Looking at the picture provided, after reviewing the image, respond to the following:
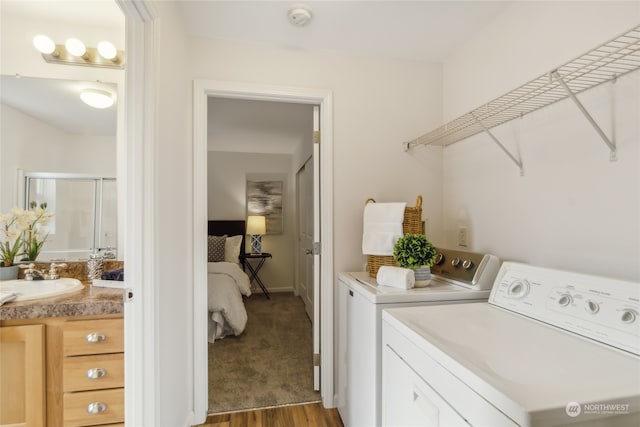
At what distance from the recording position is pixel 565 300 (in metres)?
1.01

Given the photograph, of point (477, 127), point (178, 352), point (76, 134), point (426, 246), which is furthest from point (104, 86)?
point (477, 127)

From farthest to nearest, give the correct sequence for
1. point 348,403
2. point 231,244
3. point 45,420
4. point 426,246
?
1. point 231,244
2. point 348,403
3. point 426,246
4. point 45,420

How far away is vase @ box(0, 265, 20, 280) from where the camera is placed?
1633 millimetres

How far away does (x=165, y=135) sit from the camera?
1372mm

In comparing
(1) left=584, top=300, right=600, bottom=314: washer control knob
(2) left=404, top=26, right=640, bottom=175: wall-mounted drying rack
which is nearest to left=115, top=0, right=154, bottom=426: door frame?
(2) left=404, top=26, right=640, bottom=175: wall-mounted drying rack

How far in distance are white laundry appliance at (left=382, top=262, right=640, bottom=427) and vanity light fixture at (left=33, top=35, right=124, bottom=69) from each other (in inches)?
82.2

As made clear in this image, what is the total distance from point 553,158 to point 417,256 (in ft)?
2.43

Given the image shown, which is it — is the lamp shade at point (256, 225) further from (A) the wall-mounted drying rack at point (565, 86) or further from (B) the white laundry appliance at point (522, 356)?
(B) the white laundry appliance at point (522, 356)

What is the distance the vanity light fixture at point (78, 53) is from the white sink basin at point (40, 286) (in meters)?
1.26

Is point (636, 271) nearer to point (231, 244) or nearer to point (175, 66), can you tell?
point (175, 66)

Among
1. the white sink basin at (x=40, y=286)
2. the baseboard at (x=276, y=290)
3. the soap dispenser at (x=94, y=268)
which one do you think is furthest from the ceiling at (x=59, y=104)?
the baseboard at (x=276, y=290)

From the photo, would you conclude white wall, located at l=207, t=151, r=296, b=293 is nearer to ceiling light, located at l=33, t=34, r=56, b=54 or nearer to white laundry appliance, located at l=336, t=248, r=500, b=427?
ceiling light, located at l=33, t=34, r=56, b=54

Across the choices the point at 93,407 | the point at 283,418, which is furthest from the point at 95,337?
the point at 283,418

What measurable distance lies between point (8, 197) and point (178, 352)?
1345 millimetres
